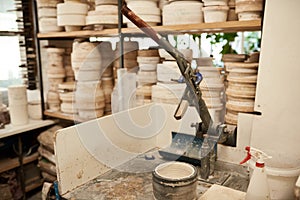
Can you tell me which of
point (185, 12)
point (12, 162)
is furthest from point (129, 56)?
point (12, 162)

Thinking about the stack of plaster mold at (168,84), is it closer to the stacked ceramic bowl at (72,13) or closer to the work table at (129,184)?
the work table at (129,184)

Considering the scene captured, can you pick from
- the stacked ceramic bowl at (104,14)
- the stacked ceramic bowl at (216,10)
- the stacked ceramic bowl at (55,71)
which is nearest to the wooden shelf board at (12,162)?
the stacked ceramic bowl at (55,71)

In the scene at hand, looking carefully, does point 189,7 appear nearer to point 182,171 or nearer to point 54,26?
point 182,171

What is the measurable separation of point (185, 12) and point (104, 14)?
20.3 inches

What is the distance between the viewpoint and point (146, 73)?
1.62 metres

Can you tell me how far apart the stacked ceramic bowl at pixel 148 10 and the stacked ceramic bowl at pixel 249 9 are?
44cm

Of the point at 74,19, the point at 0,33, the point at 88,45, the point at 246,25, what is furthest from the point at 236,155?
the point at 0,33

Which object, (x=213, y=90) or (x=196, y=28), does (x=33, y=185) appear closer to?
(x=213, y=90)

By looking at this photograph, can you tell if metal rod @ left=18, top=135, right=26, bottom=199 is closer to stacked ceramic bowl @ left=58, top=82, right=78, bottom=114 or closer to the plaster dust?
stacked ceramic bowl @ left=58, top=82, right=78, bottom=114

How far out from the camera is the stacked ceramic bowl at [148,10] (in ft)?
4.73

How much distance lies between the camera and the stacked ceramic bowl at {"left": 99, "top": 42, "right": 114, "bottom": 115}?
1.79 m

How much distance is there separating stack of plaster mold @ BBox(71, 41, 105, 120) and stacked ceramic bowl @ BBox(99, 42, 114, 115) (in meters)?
0.04

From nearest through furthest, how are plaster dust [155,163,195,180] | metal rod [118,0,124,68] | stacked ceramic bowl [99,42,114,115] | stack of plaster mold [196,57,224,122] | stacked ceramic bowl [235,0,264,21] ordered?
1. plaster dust [155,163,195,180]
2. stacked ceramic bowl [235,0,264,21]
3. stack of plaster mold [196,57,224,122]
4. metal rod [118,0,124,68]
5. stacked ceramic bowl [99,42,114,115]

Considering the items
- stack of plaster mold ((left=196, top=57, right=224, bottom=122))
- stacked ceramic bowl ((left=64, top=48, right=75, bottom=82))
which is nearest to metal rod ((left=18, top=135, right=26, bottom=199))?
stacked ceramic bowl ((left=64, top=48, right=75, bottom=82))
